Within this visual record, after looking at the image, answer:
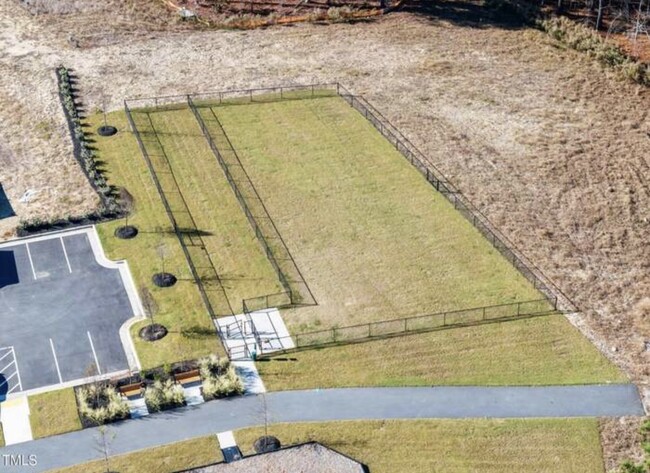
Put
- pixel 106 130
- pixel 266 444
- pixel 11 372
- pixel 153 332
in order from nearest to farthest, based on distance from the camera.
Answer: pixel 266 444
pixel 11 372
pixel 153 332
pixel 106 130

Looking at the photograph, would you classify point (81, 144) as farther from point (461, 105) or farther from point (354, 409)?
point (354, 409)

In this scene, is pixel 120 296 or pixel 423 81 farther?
pixel 423 81

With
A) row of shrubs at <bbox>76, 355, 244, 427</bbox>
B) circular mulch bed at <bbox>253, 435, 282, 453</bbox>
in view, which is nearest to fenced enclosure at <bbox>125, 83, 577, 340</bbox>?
row of shrubs at <bbox>76, 355, 244, 427</bbox>

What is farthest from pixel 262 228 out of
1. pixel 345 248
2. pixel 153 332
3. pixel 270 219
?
pixel 153 332

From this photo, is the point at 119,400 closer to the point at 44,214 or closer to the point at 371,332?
the point at 371,332

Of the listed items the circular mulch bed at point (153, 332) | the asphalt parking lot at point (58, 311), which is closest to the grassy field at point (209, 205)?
the circular mulch bed at point (153, 332)

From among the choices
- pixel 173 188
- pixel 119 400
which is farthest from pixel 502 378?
pixel 173 188
